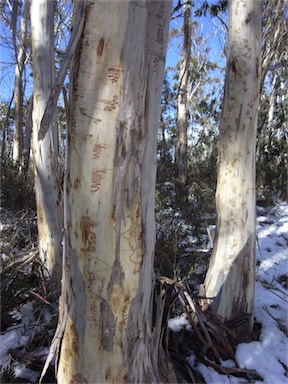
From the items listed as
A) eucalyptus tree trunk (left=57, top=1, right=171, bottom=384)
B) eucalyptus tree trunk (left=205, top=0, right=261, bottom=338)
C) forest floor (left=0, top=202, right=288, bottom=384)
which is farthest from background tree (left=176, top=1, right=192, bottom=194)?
eucalyptus tree trunk (left=57, top=1, right=171, bottom=384)

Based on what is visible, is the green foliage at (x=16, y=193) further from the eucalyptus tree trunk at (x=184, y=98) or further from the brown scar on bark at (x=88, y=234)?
the eucalyptus tree trunk at (x=184, y=98)

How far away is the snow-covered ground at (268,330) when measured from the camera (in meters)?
1.97

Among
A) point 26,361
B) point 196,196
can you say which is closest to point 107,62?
point 26,361

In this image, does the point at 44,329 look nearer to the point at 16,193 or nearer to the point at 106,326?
the point at 106,326

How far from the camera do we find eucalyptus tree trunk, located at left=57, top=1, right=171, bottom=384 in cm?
118

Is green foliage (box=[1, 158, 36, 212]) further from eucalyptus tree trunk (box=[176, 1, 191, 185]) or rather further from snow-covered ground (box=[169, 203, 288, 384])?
eucalyptus tree trunk (box=[176, 1, 191, 185])

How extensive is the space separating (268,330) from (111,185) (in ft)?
6.78

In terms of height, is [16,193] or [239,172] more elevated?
[239,172]

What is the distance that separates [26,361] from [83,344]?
788 mm

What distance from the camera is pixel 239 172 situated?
2326 millimetres

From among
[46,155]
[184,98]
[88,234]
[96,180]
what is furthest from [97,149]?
[184,98]

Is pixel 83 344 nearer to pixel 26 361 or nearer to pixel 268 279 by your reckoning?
pixel 26 361

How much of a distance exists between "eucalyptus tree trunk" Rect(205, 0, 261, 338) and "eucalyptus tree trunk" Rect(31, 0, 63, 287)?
1.66m

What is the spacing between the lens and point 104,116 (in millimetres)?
1201
